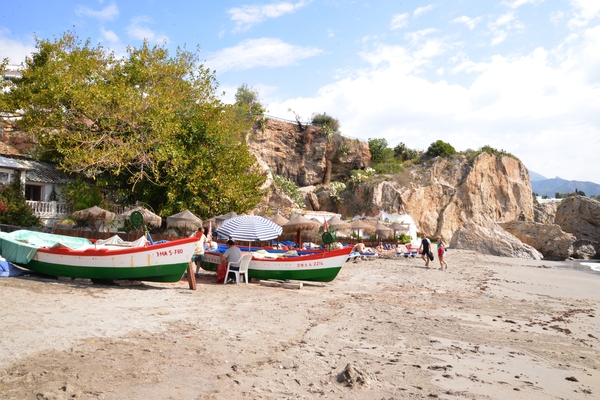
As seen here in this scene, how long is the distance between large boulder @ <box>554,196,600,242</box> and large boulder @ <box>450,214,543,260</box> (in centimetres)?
1068

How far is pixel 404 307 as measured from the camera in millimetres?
10680

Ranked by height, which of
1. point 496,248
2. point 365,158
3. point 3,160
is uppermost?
point 365,158

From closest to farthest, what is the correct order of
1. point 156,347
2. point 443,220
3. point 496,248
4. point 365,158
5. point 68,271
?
point 156,347, point 68,271, point 496,248, point 443,220, point 365,158

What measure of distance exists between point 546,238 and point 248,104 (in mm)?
28386

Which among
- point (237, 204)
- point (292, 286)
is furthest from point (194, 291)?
point (237, 204)

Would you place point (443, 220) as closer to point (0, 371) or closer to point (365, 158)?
point (365, 158)

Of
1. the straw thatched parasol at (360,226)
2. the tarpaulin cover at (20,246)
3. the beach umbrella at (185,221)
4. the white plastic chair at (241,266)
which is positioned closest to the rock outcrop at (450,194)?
the straw thatched parasol at (360,226)

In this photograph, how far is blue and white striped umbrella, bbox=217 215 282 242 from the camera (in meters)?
13.5

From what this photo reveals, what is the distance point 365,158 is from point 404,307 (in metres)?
37.6

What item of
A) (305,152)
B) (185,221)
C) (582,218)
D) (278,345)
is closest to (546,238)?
(582,218)

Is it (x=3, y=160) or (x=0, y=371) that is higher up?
(x=3, y=160)

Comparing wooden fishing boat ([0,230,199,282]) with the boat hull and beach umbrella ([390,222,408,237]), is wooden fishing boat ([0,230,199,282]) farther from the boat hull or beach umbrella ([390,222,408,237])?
beach umbrella ([390,222,408,237])

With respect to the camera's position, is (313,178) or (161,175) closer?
(161,175)

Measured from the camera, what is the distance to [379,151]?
47.4m
